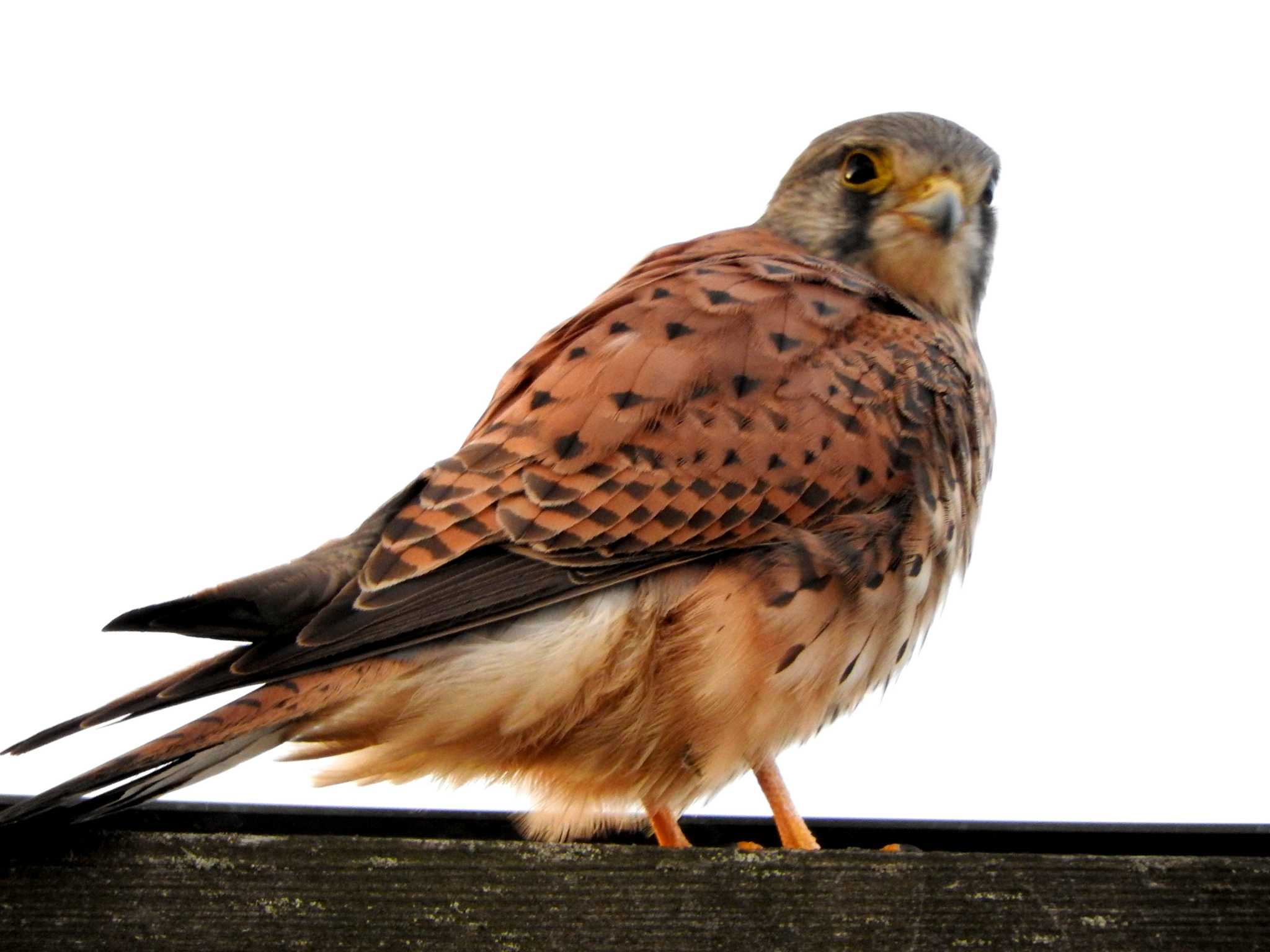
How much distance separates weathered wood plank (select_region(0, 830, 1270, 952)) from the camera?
5.89 ft

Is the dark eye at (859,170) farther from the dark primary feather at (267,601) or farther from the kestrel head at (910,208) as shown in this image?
the dark primary feather at (267,601)

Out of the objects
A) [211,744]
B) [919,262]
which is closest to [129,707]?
[211,744]

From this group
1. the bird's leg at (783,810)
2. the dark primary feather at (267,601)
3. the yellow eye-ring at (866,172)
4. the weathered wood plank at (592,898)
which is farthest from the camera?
the yellow eye-ring at (866,172)

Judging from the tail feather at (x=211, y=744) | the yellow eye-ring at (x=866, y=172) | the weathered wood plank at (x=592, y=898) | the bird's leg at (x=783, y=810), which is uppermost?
the yellow eye-ring at (x=866, y=172)

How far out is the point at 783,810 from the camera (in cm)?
281

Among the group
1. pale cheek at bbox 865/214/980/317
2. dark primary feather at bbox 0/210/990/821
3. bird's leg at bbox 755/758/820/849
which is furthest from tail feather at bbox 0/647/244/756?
pale cheek at bbox 865/214/980/317

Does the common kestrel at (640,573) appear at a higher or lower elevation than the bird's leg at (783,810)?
higher

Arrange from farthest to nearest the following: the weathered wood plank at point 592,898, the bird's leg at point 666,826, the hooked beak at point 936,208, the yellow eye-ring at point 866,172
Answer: the yellow eye-ring at point 866,172, the hooked beak at point 936,208, the bird's leg at point 666,826, the weathered wood plank at point 592,898

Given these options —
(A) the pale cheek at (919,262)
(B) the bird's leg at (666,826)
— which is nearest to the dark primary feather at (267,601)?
(B) the bird's leg at (666,826)

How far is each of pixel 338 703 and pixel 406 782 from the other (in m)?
0.42

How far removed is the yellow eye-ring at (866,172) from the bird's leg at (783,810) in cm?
130

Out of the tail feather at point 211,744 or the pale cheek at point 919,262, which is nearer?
the tail feather at point 211,744

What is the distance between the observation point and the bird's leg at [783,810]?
8.60 feet

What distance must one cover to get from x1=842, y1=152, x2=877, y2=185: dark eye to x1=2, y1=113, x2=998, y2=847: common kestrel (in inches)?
16.8
